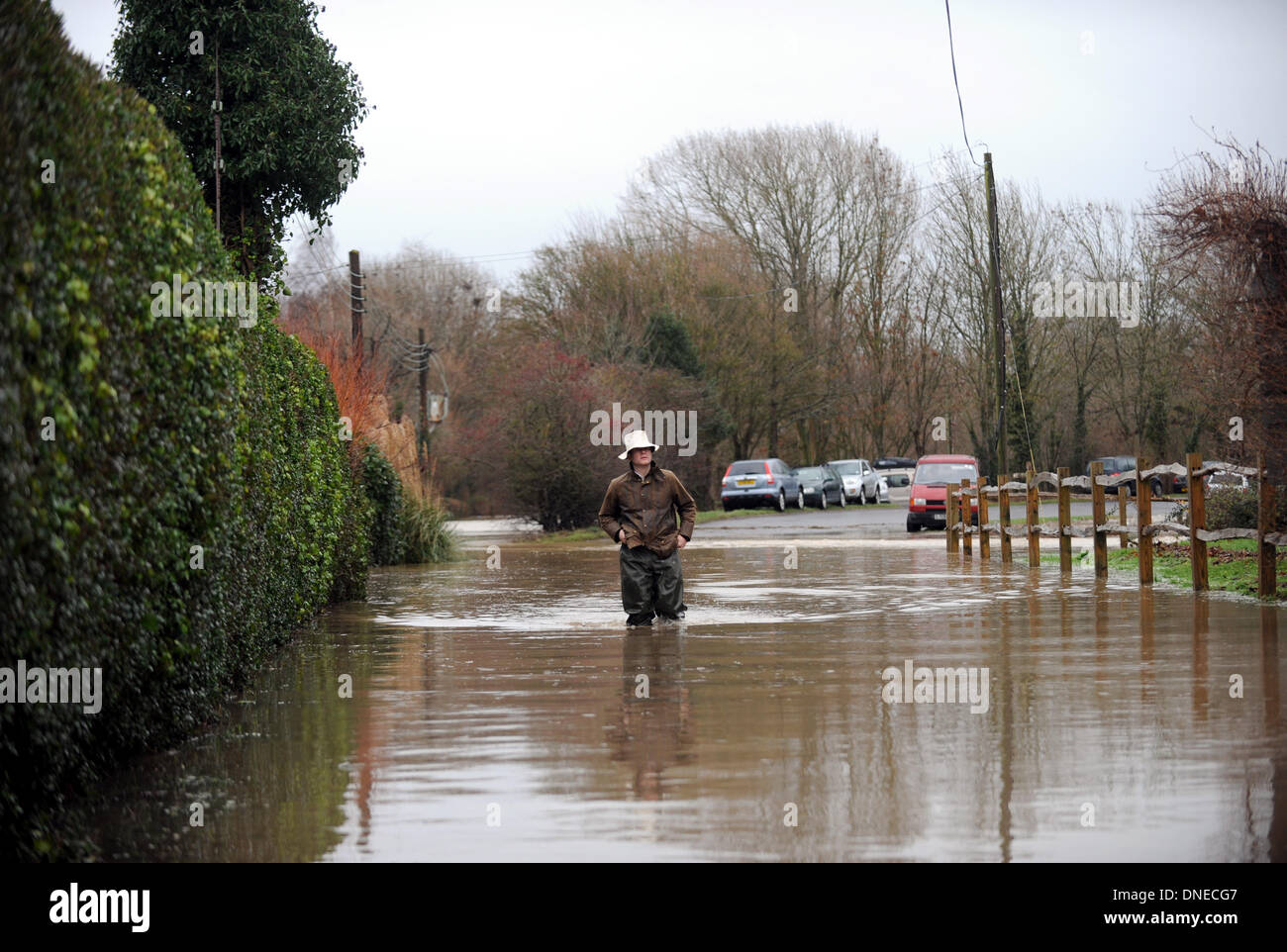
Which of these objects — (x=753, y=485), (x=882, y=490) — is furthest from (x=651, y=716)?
(x=882, y=490)

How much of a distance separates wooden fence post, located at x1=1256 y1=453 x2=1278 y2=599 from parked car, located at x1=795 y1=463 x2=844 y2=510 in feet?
123

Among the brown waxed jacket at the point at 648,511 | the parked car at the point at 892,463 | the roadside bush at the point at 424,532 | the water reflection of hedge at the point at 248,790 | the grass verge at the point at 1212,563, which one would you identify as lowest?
→ the water reflection of hedge at the point at 248,790

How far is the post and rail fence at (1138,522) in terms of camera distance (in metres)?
14.8

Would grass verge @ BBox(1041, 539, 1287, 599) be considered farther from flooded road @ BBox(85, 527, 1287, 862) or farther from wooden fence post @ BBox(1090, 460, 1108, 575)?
flooded road @ BBox(85, 527, 1287, 862)

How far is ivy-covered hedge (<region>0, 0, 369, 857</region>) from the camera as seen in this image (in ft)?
18.3

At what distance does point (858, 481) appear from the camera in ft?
187

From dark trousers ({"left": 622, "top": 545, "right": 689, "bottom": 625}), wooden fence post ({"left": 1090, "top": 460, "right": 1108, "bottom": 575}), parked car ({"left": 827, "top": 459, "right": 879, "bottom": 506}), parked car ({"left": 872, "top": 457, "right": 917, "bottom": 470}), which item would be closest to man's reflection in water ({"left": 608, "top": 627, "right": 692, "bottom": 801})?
dark trousers ({"left": 622, "top": 545, "right": 689, "bottom": 625})

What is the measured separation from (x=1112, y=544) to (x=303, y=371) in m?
16.5

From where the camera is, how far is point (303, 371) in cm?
1449

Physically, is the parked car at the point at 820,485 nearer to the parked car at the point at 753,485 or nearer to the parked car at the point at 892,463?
the parked car at the point at 753,485

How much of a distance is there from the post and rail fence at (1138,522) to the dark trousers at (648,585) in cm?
537

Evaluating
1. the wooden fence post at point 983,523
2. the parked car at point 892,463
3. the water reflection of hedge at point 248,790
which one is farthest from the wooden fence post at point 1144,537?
the parked car at point 892,463
